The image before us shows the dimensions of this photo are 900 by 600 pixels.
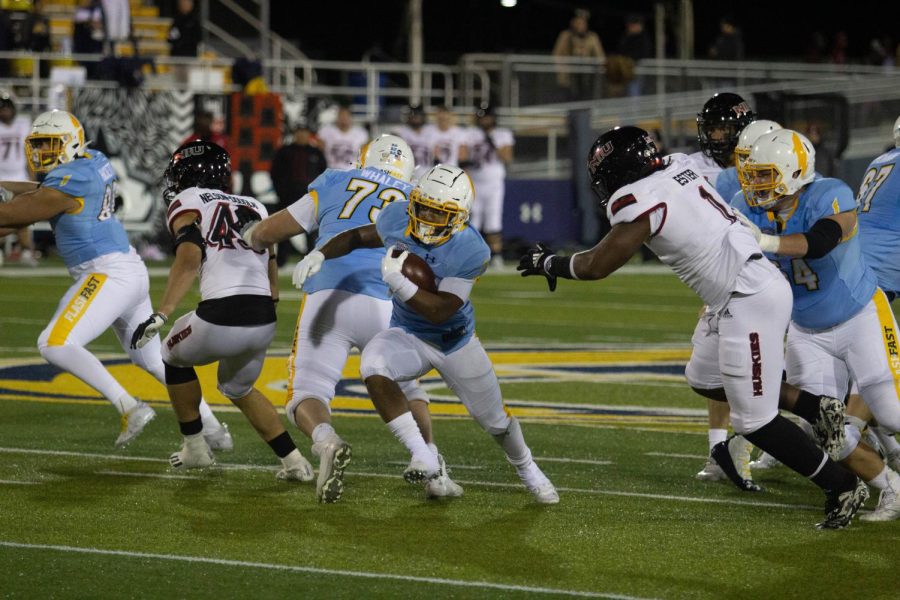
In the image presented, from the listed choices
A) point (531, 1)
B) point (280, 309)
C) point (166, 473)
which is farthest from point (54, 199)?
point (531, 1)

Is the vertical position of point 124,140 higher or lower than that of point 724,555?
higher

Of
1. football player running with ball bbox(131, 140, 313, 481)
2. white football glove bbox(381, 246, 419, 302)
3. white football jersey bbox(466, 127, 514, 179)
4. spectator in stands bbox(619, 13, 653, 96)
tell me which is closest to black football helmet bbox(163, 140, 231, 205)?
football player running with ball bbox(131, 140, 313, 481)

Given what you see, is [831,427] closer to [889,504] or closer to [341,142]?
[889,504]

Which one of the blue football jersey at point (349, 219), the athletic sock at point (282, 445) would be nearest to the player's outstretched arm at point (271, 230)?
the blue football jersey at point (349, 219)

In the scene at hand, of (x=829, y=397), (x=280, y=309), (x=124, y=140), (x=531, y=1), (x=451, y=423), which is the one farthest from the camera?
(x=531, y=1)

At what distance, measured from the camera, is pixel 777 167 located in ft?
20.9

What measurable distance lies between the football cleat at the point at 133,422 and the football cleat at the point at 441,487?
1778mm

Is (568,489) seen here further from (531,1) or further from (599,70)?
(531,1)

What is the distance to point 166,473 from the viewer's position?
712 centimetres

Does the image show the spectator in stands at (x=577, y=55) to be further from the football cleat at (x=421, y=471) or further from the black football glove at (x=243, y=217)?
the football cleat at (x=421, y=471)

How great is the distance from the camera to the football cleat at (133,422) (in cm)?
763

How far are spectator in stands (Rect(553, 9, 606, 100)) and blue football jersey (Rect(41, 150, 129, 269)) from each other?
15.2 meters

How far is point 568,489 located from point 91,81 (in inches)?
603

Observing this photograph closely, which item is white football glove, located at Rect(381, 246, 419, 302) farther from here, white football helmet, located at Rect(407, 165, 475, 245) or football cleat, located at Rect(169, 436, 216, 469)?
football cleat, located at Rect(169, 436, 216, 469)
